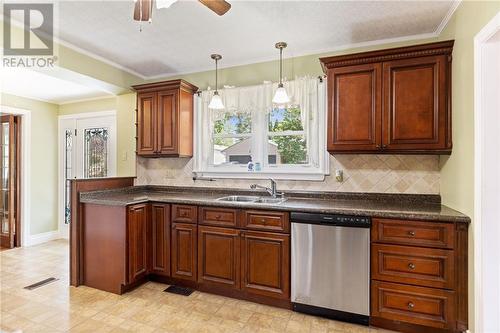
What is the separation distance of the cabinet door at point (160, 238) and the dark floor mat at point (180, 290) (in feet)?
0.50

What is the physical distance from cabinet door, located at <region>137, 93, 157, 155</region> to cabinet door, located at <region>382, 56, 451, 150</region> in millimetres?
2603

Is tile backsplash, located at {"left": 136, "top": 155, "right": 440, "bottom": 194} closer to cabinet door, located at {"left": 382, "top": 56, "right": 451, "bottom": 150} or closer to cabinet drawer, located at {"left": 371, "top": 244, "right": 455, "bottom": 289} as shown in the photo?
cabinet door, located at {"left": 382, "top": 56, "right": 451, "bottom": 150}

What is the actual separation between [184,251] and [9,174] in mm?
3572

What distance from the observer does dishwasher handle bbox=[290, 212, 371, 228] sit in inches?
87.8

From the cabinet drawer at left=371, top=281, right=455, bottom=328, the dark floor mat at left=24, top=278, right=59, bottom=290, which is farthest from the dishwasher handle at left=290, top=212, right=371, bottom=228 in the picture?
the dark floor mat at left=24, top=278, right=59, bottom=290

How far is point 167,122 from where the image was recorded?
11.1 ft

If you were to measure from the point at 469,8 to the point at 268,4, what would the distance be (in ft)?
4.70

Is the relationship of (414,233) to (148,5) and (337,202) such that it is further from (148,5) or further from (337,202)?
(148,5)

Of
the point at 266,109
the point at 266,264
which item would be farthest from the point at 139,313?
the point at 266,109

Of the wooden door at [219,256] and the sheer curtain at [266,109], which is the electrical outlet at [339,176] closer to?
the sheer curtain at [266,109]

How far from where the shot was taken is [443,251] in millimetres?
2043

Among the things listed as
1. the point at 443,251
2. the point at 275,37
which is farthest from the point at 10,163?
the point at 443,251

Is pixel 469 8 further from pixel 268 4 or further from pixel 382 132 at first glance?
pixel 268 4

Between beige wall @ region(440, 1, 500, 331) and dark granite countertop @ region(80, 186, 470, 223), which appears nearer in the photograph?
beige wall @ region(440, 1, 500, 331)
